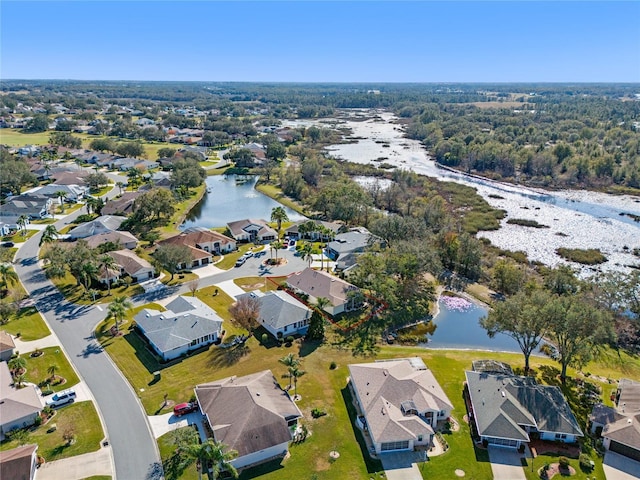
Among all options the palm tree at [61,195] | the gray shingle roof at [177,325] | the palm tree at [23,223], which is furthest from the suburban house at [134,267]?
the palm tree at [61,195]

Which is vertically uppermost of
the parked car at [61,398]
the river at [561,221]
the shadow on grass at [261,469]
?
the parked car at [61,398]

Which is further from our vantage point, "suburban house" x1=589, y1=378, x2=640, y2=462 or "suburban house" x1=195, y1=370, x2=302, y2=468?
"suburban house" x1=589, y1=378, x2=640, y2=462

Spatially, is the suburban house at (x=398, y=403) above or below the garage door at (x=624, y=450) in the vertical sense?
above

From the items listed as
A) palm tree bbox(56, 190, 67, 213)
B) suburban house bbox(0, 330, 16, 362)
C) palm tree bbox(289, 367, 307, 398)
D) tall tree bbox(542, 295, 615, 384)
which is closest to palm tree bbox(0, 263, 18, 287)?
suburban house bbox(0, 330, 16, 362)

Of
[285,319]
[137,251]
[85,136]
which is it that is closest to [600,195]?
[285,319]

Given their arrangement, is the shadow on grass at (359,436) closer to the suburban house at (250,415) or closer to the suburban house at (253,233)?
the suburban house at (250,415)

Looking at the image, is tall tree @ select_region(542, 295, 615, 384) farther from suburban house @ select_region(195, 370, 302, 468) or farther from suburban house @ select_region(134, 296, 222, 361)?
suburban house @ select_region(134, 296, 222, 361)
